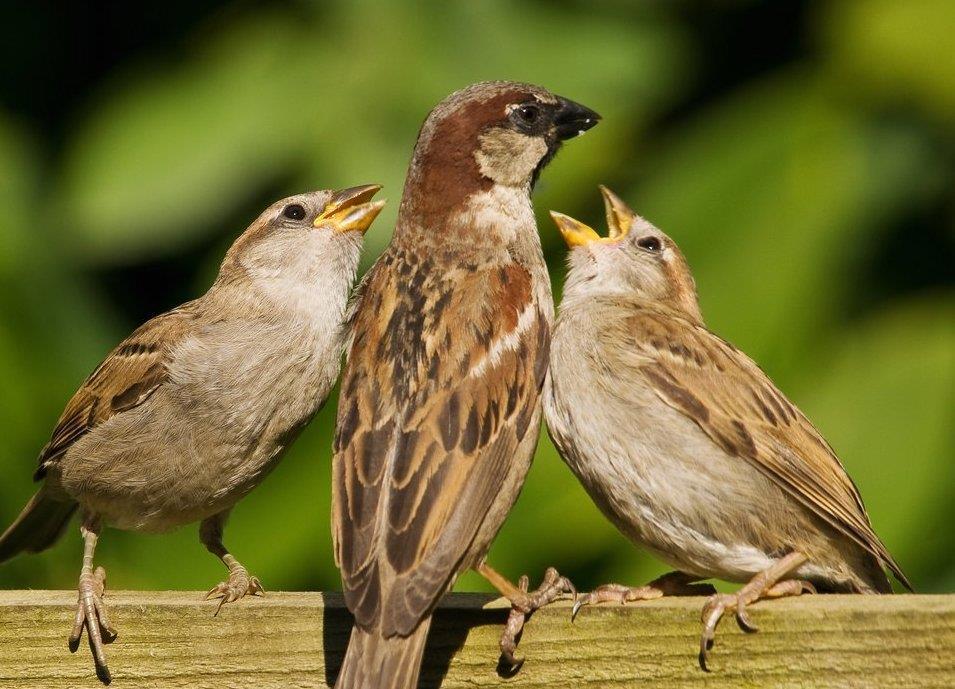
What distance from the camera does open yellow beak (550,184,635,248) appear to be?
309 centimetres

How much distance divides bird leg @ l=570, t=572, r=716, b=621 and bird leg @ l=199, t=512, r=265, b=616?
0.55m

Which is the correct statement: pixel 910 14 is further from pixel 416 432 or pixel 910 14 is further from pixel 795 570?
pixel 416 432

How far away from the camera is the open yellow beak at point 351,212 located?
3127 mm

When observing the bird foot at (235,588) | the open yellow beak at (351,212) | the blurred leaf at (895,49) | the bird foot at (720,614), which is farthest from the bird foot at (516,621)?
the blurred leaf at (895,49)

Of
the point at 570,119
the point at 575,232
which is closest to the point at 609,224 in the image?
the point at 575,232

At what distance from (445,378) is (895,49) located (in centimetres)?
181

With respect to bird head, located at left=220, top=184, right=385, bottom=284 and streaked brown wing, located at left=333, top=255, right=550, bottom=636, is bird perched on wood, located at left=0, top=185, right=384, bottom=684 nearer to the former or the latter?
bird head, located at left=220, top=184, right=385, bottom=284

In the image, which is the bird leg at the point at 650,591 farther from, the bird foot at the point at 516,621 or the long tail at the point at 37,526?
the long tail at the point at 37,526

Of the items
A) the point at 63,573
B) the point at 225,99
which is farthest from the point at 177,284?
the point at 63,573

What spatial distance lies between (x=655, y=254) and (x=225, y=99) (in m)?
1.36

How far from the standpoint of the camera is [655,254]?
3.13 meters

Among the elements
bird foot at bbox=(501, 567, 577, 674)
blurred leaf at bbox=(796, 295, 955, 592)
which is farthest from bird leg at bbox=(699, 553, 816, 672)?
blurred leaf at bbox=(796, 295, 955, 592)

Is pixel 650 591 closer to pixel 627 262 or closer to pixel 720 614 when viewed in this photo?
pixel 720 614

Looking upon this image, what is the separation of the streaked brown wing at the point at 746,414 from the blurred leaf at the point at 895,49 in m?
1.19
